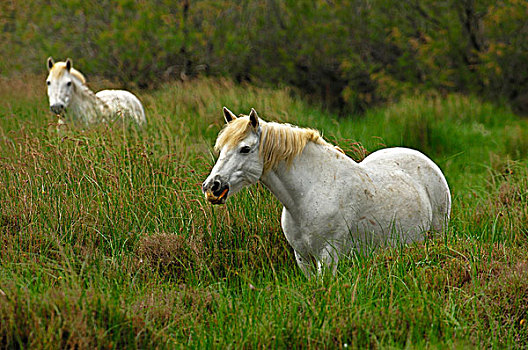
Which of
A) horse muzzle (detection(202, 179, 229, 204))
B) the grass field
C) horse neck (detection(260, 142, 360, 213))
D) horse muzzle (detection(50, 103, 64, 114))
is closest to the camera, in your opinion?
the grass field

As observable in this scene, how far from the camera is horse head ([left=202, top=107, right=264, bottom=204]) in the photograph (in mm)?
3711

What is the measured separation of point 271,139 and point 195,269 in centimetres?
125

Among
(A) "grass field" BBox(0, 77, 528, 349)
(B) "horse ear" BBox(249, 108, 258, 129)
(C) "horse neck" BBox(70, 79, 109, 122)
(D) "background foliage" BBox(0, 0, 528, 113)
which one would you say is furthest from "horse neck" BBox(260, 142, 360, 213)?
(D) "background foliage" BBox(0, 0, 528, 113)

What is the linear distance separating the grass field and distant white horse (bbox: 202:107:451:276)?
200mm

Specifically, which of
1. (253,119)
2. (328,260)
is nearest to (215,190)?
(253,119)

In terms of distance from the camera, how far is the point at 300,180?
4.02 m

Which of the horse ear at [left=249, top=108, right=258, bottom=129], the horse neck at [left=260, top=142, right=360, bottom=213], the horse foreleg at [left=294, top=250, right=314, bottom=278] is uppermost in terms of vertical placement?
the horse ear at [left=249, top=108, right=258, bottom=129]

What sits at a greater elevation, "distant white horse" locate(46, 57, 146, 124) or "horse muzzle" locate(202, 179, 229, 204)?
"horse muzzle" locate(202, 179, 229, 204)

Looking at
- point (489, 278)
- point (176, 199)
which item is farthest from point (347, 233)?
point (176, 199)

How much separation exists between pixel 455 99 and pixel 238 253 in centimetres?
792

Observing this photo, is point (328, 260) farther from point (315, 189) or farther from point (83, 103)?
point (83, 103)

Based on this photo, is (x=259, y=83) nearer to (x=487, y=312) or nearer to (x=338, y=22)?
(x=338, y=22)

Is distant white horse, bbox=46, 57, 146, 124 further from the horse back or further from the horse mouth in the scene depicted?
the horse mouth

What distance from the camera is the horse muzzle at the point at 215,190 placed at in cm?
368
